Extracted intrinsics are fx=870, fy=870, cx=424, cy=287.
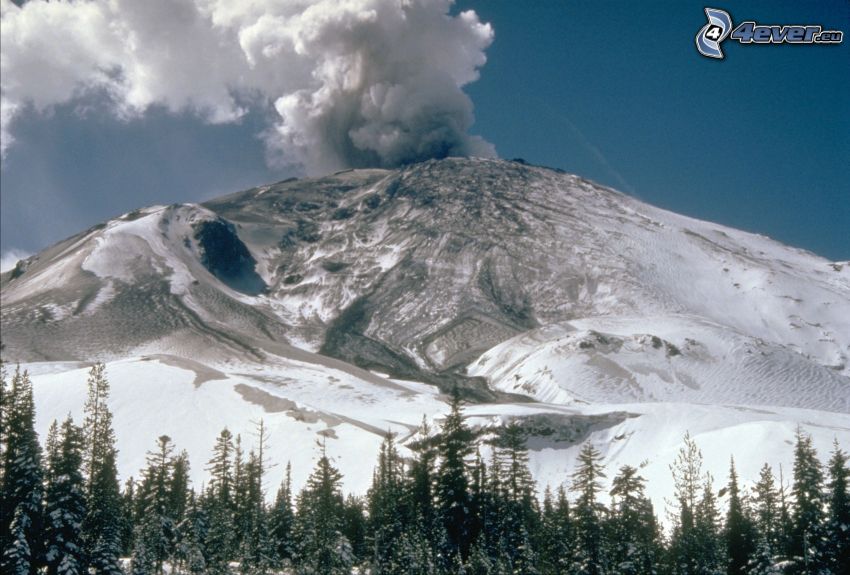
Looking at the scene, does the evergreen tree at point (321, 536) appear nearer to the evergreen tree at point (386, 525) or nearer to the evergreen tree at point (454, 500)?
the evergreen tree at point (386, 525)

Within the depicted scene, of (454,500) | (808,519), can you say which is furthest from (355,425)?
(808,519)

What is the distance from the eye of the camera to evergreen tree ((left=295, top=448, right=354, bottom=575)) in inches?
1756

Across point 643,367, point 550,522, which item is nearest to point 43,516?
point 550,522

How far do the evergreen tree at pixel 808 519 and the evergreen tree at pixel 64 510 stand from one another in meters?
36.8

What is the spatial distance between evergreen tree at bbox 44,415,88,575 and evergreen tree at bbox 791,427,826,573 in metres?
36.8

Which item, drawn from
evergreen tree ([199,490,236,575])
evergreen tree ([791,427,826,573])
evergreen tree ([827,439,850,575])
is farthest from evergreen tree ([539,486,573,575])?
evergreen tree ([199,490,236,575])

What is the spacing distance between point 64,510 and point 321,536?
1449 centimetres

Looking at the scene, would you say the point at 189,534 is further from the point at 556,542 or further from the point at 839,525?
the point at 839,525

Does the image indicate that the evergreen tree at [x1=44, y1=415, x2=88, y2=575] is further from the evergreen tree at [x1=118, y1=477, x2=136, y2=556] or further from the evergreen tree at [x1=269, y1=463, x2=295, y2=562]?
the evergreen tree at [x1=269, y1=463, x2=295, y2=562]

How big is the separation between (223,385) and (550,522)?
99577 millimetres

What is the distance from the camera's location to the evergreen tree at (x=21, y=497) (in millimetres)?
38562

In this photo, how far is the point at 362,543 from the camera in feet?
194

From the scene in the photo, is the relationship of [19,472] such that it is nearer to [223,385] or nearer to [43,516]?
[43,516]

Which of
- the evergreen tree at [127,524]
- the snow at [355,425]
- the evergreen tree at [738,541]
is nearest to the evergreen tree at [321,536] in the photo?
the evergreen tree at [127,524]
